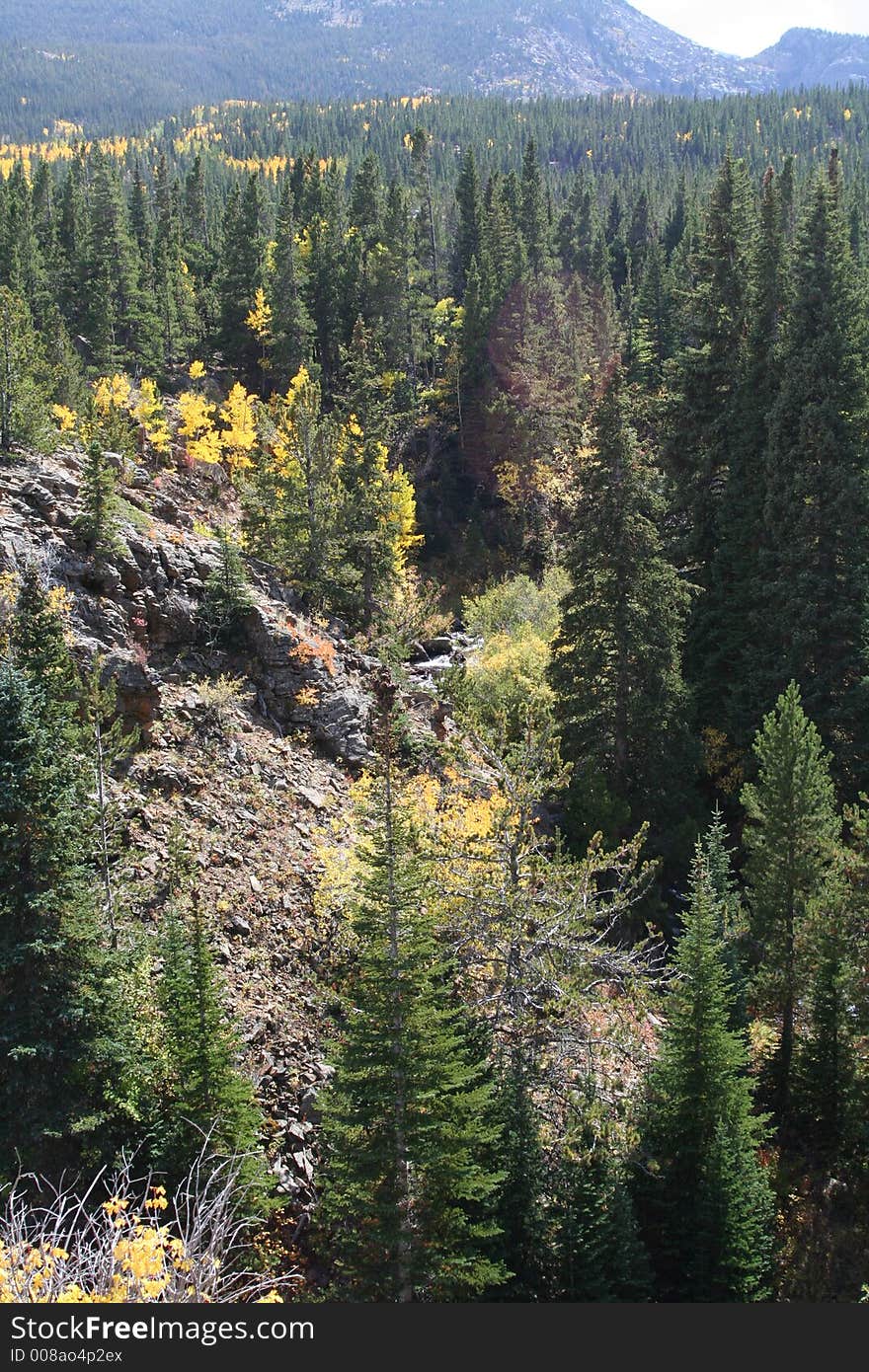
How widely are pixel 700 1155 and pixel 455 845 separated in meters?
6.25

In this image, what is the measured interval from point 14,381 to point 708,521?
2120 centimetres

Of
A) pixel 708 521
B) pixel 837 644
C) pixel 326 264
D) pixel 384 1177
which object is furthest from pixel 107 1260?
pixel 326 264

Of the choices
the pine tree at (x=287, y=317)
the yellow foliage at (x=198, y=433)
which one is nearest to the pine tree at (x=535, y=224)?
the pine tree at (x=287, y=317)

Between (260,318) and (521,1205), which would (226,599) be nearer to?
(521,1205)

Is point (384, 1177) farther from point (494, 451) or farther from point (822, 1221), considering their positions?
point (494, 451)

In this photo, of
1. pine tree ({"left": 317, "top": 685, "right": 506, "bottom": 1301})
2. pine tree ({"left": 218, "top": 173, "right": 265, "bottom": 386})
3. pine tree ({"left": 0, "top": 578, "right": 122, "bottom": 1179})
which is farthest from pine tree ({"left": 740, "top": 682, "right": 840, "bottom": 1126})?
pine tree ({"left": 218, "top": 173, "right": 265, "bottom": 386})

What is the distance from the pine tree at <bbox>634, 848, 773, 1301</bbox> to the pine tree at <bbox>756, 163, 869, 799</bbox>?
12843 mm

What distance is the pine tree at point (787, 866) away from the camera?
19.1m

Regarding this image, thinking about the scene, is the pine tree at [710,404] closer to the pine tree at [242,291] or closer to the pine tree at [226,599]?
the pine tree at [226,599]

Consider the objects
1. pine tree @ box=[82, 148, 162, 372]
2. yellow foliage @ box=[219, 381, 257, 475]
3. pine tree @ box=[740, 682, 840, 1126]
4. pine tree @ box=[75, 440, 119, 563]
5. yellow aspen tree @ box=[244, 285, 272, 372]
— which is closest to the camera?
pine tree @ box=[740, 682, 840, 1126]

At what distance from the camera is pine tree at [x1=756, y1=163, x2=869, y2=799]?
26.7 meters

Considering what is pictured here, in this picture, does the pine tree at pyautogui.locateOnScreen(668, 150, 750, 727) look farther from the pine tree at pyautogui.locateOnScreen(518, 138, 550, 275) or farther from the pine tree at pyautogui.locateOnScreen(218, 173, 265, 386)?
the pine tree at pyautogui.locateOnScreen(218, 173, 265, 386)

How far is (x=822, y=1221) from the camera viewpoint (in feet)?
57.8

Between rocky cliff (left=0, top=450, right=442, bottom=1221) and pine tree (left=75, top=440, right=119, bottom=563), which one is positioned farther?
pine tree (left=75, top=440, right=119, bottom=563)
